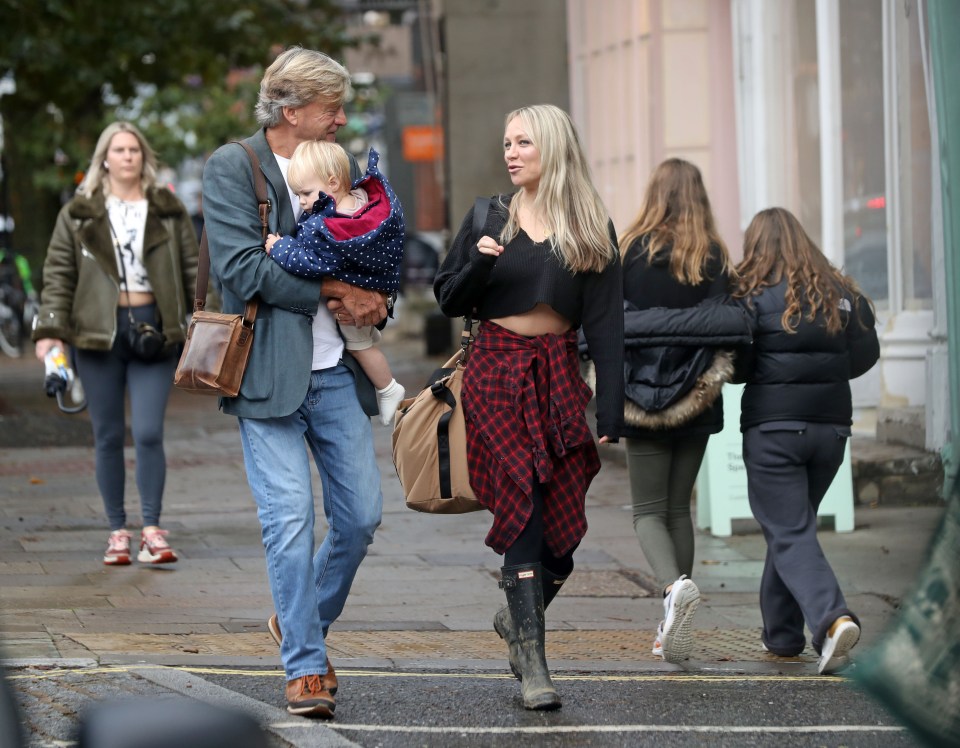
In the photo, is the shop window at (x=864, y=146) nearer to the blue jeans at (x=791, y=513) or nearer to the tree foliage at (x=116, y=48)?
the blue jeans at (x=791, y=513)

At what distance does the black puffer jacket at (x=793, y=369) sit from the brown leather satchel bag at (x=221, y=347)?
82.2 inches

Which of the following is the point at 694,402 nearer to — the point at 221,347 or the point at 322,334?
the point at 322,334

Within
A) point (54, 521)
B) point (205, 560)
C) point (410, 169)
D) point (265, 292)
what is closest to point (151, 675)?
point (265, 292)

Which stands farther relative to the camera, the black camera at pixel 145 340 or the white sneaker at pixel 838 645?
the black camera at pixel 145 340

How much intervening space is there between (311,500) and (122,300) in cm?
295

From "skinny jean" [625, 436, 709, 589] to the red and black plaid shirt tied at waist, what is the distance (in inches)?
40.8

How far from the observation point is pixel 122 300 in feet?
24.8

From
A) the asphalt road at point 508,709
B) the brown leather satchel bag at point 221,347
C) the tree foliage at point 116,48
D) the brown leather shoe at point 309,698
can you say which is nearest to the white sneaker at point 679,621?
the asphalt road at point 508,709

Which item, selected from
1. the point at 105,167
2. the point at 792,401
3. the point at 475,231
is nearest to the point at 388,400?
the point at 475,231

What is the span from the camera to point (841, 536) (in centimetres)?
843

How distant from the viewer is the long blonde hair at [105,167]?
761cm

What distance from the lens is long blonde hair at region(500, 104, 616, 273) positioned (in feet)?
16.7

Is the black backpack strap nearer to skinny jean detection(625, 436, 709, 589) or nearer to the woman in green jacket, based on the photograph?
skinny jean detection(625, 436, 709, 589)

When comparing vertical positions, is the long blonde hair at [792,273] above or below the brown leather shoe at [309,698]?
above
